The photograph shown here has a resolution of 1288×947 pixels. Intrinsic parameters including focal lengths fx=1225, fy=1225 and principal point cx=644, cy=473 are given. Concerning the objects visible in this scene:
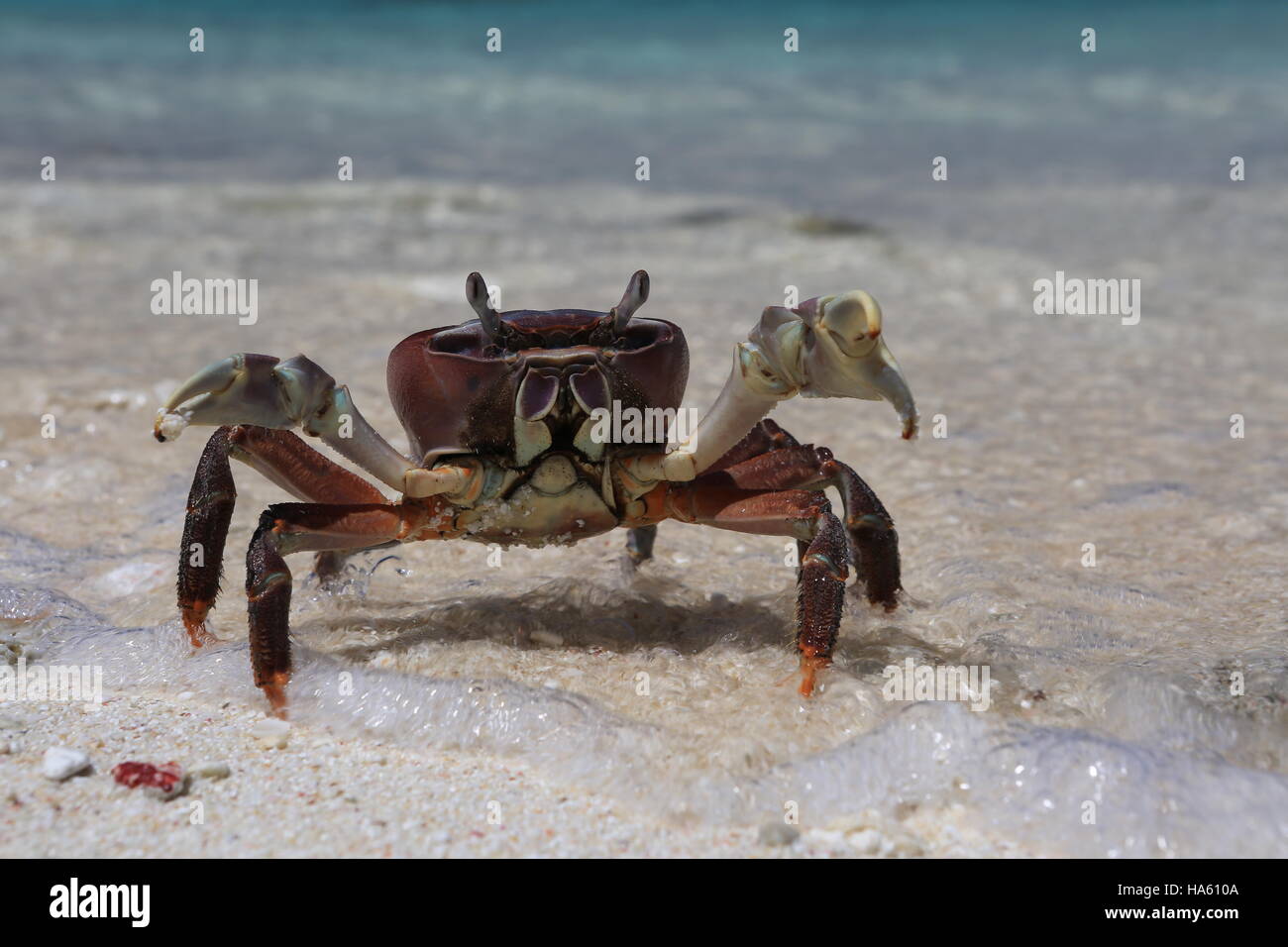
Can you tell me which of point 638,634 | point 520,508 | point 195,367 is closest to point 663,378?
point 520,508

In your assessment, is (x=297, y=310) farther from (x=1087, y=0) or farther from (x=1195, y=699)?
(x=1087, y=0)

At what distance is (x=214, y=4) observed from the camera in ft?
114

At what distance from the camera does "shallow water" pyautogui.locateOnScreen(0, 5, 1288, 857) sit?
2867mm

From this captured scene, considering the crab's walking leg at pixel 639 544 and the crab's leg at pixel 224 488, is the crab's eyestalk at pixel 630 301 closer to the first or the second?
the crab's leg at pixel 224 488

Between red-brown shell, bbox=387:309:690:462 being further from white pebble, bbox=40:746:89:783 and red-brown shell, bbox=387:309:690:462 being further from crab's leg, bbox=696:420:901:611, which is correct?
white pebble, bbox=40:746:89:783

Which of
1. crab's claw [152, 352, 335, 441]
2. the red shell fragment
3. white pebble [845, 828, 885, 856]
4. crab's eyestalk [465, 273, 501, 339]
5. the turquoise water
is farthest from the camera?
the turquoise water

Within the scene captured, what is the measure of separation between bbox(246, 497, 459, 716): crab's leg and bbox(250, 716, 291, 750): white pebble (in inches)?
Result: 1.5

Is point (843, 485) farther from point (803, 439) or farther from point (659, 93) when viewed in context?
point (659, 93)

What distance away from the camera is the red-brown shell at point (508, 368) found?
121 inches

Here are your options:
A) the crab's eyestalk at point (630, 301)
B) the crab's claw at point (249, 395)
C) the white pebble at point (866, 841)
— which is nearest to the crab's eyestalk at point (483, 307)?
the crab's eyestalk at point (630, 301)

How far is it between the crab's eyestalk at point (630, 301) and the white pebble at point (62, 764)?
1623mm

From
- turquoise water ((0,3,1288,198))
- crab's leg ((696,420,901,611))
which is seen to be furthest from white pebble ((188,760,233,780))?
turquoise water ((0,3,1288,198))

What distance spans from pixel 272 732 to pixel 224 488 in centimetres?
73
